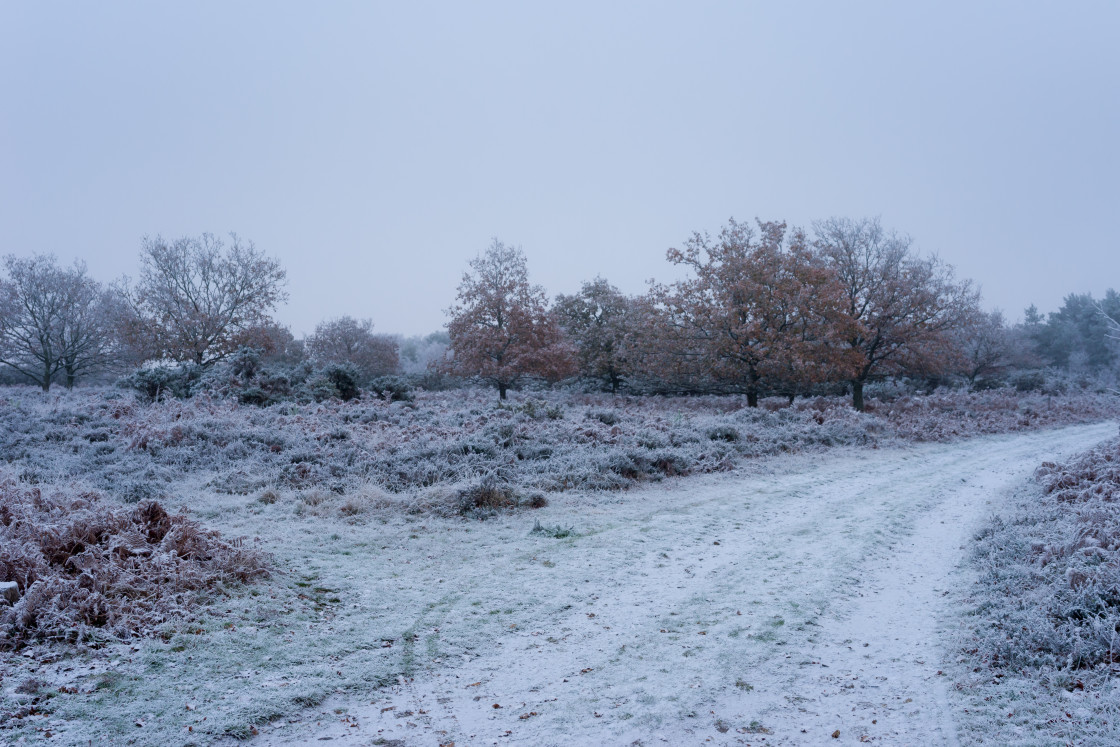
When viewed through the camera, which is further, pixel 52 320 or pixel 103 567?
pixel 52 320

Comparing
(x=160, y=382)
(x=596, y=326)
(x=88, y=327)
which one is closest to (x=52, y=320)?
(x=88, y=327)

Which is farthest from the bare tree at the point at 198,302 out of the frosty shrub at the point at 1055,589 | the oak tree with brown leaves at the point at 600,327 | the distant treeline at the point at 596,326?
the frosty shrub at the point at 1055,589

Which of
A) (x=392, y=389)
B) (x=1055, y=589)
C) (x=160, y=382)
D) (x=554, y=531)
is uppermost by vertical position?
(x=160, y=382)

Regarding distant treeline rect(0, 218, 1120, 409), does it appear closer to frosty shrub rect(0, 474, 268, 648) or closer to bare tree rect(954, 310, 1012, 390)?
bare tree rect(954, 310, 1012, 390)

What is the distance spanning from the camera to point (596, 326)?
99.5ft

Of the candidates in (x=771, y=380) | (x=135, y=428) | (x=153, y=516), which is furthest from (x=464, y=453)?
(x=771, y=380)

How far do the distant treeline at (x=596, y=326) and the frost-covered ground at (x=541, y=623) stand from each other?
1155 centimetres

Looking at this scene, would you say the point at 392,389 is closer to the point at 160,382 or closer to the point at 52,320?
the point at 160,382

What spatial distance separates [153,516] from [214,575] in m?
1.17

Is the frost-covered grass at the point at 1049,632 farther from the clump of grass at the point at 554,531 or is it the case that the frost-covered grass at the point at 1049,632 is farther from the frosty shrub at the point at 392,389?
the frosty shrub at the point at 392,389

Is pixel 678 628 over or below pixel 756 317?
below

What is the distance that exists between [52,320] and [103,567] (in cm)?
2817

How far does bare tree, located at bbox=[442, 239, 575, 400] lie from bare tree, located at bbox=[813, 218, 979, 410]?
11090 millimetres

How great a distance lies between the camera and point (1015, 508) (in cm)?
842
